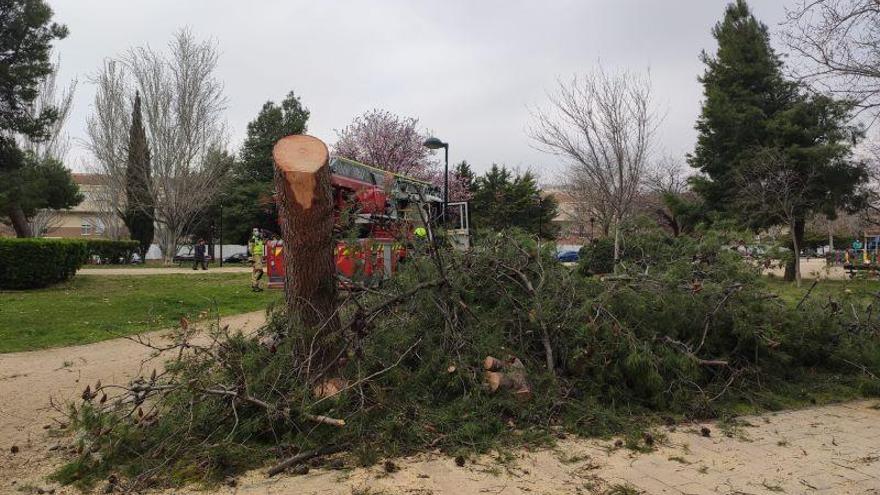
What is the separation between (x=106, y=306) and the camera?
413 inches

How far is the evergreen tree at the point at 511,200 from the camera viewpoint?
1551 inches

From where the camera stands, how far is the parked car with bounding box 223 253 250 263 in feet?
128

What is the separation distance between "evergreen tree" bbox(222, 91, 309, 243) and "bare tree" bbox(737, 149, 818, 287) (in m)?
29.3

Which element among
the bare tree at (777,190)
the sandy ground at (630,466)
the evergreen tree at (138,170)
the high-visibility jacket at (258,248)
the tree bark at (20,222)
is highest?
the evergreen tree at (138,170)

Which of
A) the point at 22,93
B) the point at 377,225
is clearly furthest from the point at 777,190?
the point at 22,93

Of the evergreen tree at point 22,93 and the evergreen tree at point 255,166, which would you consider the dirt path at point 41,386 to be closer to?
the evergreen tree at point 22,93

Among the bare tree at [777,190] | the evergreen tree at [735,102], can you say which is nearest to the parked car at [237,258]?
the evergreen tree at [735,102]

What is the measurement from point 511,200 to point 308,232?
36.8m

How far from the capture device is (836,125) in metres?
20.4

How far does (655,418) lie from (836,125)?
20.4m

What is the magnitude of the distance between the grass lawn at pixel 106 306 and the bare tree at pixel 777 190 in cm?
1564

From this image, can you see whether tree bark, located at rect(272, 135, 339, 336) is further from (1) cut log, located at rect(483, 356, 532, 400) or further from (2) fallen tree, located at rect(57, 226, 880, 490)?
(1) cut log, located at rect(483, 356, 532, 400)

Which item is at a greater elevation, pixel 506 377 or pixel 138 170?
pixel 138 170

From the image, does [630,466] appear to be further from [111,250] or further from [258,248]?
[111,250]
